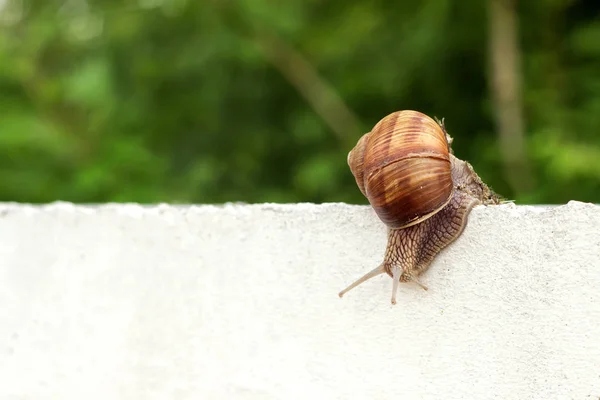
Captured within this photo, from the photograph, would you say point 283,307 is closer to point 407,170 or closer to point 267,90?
point 407,170

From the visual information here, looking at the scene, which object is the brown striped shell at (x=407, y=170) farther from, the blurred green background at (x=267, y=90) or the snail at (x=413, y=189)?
the blurred green background at (x=267, y=90)

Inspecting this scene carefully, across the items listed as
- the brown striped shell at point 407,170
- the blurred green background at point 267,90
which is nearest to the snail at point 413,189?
the brown striped shell at point 407,170

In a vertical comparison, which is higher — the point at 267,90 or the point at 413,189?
the point at 413,189

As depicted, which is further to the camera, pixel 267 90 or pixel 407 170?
pixel 267 90

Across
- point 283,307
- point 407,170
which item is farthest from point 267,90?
point 407,170

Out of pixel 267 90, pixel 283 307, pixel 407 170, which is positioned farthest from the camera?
pixel 267 90

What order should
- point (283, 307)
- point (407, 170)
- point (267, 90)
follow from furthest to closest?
1. point (267, 90)
2. point (283, 307)
3. point (407, 170)
